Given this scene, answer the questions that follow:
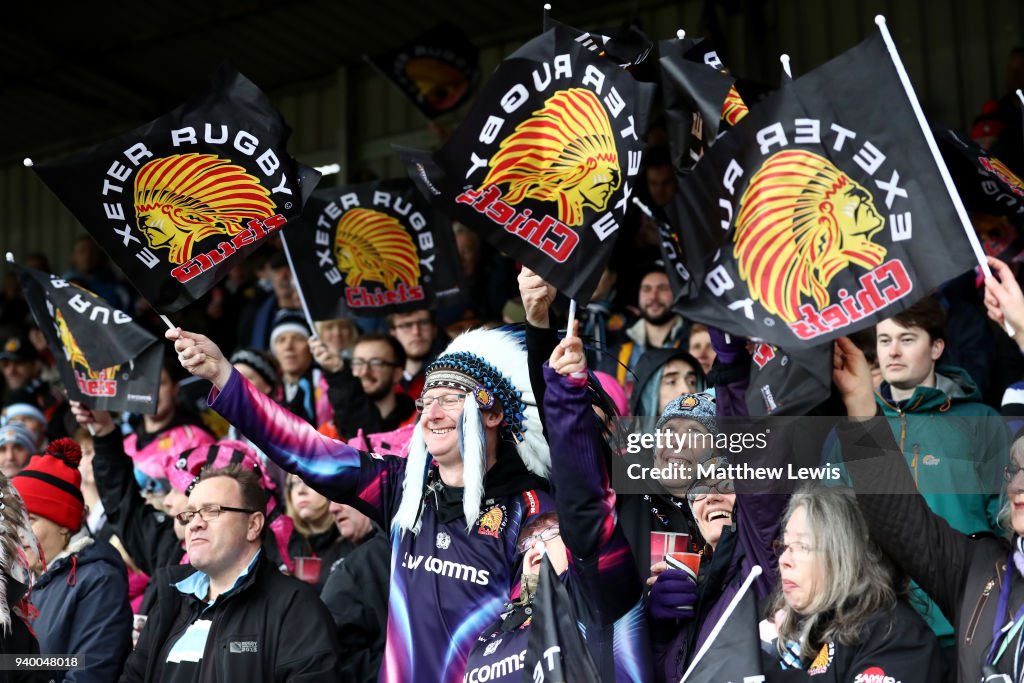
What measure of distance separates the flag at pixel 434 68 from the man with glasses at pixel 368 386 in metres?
3.58

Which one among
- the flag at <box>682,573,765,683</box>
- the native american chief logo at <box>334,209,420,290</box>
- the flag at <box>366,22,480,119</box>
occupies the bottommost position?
the flag at <box>682,573,765,683</box>

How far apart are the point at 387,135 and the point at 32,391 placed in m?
5.56

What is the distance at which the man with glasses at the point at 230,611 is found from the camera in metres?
4.44

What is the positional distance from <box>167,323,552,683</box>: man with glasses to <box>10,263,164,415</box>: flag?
4.51ft

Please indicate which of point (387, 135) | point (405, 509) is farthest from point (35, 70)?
point (405, 509)

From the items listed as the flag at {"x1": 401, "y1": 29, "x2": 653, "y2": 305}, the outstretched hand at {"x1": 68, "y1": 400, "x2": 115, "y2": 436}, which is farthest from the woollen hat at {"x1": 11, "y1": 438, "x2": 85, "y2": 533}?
the flag at {"x1": 401, "y1": 29, "x2": 653, "y2": 305}

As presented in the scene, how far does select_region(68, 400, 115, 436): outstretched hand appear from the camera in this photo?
5.59m

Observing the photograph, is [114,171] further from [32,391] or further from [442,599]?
[32,391]

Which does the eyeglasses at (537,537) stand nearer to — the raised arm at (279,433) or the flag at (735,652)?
the raised arm at (279,433)

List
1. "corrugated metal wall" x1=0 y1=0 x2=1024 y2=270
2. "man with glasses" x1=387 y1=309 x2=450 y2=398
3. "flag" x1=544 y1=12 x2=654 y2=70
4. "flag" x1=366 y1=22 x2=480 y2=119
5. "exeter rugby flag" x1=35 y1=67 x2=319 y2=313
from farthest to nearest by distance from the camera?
1. "corrugated metal wall" x1=0 y1=0 x2=1024 y2=270
2. "flag" x1=366 y1=22 x2=480 y2=119
3. "man with glasses" x1=387 y1=309 x2=450 y2=398
4. "exeter rugby flag" x1=35 y1=67 x2=319 y2=313
5. "flag" x1=544 y1=12 x2=654 y2=70

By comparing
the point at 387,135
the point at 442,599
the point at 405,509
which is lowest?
the point at 442,599

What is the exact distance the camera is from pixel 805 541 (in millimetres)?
3650

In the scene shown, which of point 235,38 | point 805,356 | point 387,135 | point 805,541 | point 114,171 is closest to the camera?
point 805,356

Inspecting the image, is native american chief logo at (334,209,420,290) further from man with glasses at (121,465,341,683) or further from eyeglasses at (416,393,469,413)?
eyeglasses at (416,393,469,413)
